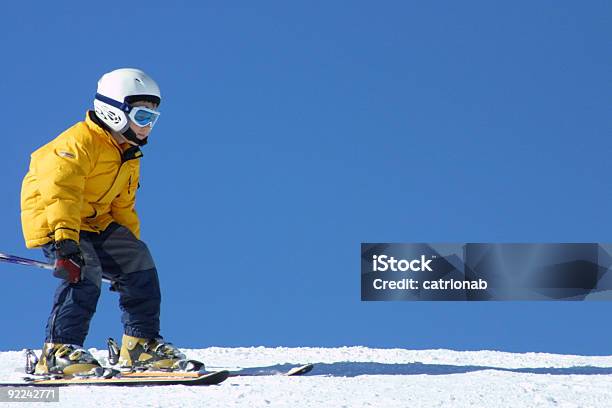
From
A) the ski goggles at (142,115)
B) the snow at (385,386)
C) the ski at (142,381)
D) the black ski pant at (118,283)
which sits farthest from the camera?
the ski goggles at (142,115)

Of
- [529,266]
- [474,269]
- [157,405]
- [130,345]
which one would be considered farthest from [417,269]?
[157,405]

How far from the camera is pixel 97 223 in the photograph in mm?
5953

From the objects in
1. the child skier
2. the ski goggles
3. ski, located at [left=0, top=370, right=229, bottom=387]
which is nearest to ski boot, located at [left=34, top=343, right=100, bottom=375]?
the child skier

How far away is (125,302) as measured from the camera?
6031mm

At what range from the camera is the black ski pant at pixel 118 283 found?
5.54 metres

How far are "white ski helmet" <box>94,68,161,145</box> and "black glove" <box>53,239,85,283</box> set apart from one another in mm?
866

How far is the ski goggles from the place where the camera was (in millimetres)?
5645

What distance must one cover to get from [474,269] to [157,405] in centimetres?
482

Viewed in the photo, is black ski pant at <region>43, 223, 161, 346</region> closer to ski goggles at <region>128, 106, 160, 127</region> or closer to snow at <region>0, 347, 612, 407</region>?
snow at <region>0, 347, 612, 407</region>

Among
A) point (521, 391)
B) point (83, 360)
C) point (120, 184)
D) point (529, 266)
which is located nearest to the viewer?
point (521, 391)

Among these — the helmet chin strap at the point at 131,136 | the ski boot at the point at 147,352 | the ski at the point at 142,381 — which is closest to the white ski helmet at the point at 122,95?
the helmet chin strap at the point at 131,136

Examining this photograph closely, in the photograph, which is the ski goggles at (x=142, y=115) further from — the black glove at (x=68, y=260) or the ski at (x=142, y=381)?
the ski at (x=142, y=381)

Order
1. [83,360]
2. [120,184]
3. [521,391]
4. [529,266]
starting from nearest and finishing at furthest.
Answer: [521,391], [83,360], [120,184], [529,266]

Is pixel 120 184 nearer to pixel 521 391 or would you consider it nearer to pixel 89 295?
pixel 89 295
